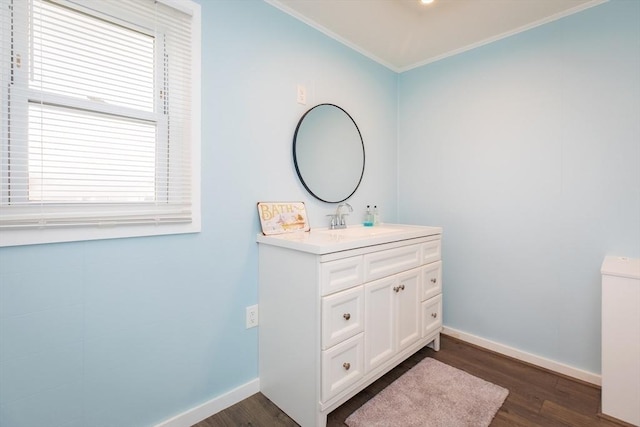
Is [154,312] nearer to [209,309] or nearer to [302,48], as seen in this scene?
[209,309]

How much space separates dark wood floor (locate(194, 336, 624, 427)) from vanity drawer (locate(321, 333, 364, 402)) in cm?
23

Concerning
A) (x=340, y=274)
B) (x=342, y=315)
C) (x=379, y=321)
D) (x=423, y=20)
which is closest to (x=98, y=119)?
(x=340, y=274)

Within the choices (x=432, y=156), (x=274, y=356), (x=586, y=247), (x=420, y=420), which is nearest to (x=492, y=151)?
(x=432, y=156)

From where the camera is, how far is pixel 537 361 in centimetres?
199

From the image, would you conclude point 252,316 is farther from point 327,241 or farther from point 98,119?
point 98,119

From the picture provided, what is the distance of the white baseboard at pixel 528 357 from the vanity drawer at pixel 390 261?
3.00ft

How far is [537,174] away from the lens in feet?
6.53

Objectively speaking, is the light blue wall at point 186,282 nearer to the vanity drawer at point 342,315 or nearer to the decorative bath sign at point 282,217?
the decorative bath sign at point 282,217

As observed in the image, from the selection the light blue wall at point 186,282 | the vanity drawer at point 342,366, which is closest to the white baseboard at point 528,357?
the vanity drawer at point 342,366

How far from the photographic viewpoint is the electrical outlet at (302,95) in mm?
1923

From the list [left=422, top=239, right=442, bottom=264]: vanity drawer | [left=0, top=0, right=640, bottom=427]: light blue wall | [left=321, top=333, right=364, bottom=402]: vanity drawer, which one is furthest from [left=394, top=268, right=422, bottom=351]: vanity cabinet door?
[left=0, top=0, right=640, bottom=427]: light blue wall

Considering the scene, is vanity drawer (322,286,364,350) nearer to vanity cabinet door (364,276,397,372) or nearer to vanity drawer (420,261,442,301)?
vanity cabinet door (364,276,397,372)

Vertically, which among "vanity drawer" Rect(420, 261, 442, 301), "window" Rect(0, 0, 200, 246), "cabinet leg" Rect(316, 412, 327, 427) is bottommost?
"cabinet leg" Rect(316, 412, 327, 427)

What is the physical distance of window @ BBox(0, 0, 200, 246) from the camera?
1060 mm
